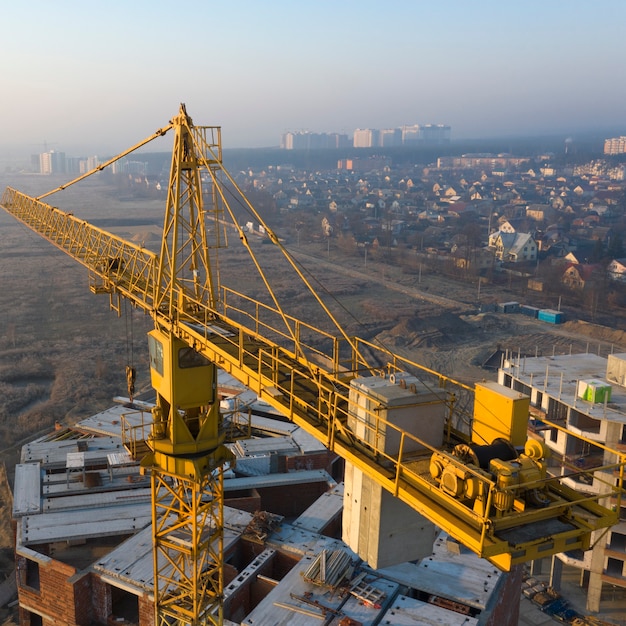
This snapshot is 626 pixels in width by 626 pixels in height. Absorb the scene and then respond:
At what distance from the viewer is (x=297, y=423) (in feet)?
34.3

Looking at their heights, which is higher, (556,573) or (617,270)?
(617,270)

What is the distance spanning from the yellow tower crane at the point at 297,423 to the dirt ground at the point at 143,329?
747cm

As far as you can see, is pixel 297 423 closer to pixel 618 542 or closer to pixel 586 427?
pixel 586 427

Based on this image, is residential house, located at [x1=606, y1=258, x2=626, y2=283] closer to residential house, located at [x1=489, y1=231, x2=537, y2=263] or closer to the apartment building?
residential house, located at [x1=489, y1=231, x2=537, y2=263]

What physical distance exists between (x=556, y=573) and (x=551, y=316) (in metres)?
32.3

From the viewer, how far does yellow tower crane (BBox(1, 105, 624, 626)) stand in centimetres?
750

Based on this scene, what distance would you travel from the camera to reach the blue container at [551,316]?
49.5m

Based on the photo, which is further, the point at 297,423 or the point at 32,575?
the point at 32,575

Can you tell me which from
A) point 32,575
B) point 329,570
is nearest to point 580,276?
point 329,570

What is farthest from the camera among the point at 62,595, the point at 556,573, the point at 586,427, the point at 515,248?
the point at 515,248

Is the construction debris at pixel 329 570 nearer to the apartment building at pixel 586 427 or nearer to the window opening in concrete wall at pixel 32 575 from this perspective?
the apartment building at pixel 586 427

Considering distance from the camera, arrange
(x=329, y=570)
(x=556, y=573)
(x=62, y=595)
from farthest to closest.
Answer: (x=556, y=573), (x=62, y=595), (x=329, y=570)

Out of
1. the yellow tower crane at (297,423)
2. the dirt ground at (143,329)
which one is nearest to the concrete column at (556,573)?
the yellow tower crane at (297,423)

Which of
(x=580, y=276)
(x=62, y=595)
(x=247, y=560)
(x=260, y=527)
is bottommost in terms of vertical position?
(x=247, y=560)
